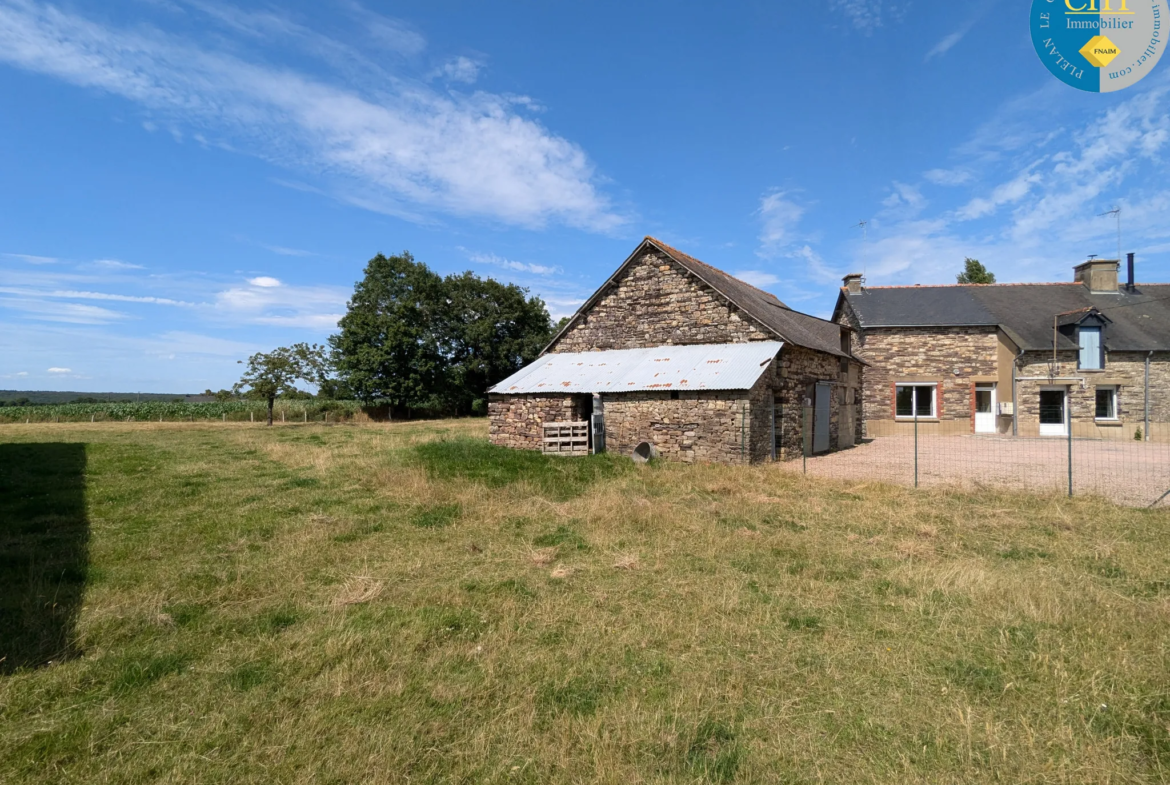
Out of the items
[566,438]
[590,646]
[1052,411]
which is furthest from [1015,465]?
[590,646]

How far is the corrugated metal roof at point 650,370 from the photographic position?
14.9 m

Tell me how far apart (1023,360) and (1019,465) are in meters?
12.4

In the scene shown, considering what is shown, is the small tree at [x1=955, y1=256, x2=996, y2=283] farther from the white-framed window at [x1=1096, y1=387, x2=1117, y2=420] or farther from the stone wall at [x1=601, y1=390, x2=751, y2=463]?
the stone wall at [x1=601, y1=390, x2=751, y2=463]

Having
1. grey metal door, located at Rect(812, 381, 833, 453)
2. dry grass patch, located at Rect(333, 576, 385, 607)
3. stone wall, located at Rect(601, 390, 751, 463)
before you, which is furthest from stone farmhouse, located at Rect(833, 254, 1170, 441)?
dry grass patch, located at Rect(333, 576, 385, 607)

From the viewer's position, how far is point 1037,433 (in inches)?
892

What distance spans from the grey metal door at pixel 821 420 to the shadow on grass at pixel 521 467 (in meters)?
7.22

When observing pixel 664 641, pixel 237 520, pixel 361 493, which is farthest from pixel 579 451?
pixel 664 641

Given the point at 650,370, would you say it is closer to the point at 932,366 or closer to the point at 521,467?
the point at 521,467

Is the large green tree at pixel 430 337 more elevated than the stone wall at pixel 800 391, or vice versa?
the large green tree at pixel 430 337

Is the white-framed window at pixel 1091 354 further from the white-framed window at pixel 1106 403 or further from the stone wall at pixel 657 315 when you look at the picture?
the stone wall at pixel 657 315

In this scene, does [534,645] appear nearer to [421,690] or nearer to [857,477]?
[421,690]

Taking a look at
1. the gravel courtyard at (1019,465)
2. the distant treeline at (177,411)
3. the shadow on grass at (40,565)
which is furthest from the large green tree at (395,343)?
the gravel courtyard at (1019,465)

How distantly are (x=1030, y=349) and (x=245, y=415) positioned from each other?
167 ft

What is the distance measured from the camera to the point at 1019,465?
45.3 feet
